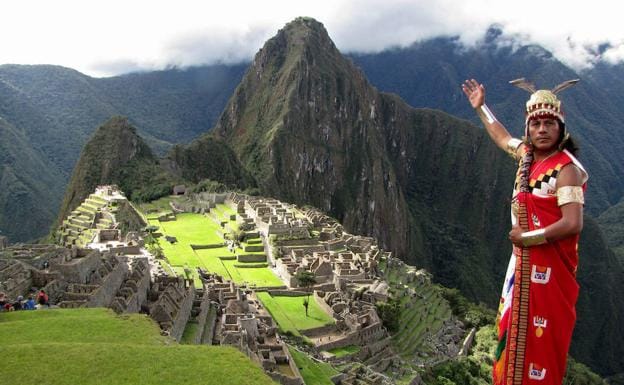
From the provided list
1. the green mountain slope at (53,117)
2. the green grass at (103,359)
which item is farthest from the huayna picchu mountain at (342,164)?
the green grass at (103,359)

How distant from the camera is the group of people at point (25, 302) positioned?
621 inches

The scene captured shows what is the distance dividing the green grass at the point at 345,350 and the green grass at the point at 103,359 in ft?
53.5

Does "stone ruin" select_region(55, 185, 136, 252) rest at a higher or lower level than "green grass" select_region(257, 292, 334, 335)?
higher

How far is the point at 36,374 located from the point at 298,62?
142 metres

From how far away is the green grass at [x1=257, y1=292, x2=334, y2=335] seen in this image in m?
30.1

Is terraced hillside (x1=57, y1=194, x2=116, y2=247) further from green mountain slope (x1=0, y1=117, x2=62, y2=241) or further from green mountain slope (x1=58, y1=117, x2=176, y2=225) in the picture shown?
green mountain slope (x1=0, y1=117, x2=62, y2=241)

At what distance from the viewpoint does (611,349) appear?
121 meters

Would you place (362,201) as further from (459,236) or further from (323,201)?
(459,236)

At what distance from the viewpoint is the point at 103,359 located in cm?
1098

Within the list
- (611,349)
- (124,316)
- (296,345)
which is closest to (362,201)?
(611,349)

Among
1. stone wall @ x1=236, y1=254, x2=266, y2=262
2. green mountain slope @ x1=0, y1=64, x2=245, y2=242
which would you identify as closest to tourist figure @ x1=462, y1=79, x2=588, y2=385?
stone wall @ x1=236, y1=254, x2=266, y2=262

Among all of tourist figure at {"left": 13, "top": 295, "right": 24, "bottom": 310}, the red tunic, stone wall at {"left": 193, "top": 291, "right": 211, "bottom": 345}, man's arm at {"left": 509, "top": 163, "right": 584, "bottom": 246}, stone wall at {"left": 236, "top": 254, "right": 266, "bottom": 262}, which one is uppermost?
man's arm at {"left": 509, "top": 163, "right": 584, "bottom": 246}

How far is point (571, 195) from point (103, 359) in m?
8.80

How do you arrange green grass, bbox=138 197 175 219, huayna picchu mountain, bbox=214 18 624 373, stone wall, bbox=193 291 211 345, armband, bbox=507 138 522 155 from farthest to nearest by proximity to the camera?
huayna picchu mountain, bbox=214 18 624 373, green grass, bbox=138 197 175 219, stone wall, bbox=193 291 211 345, armband, bbox=507 138 522 155
